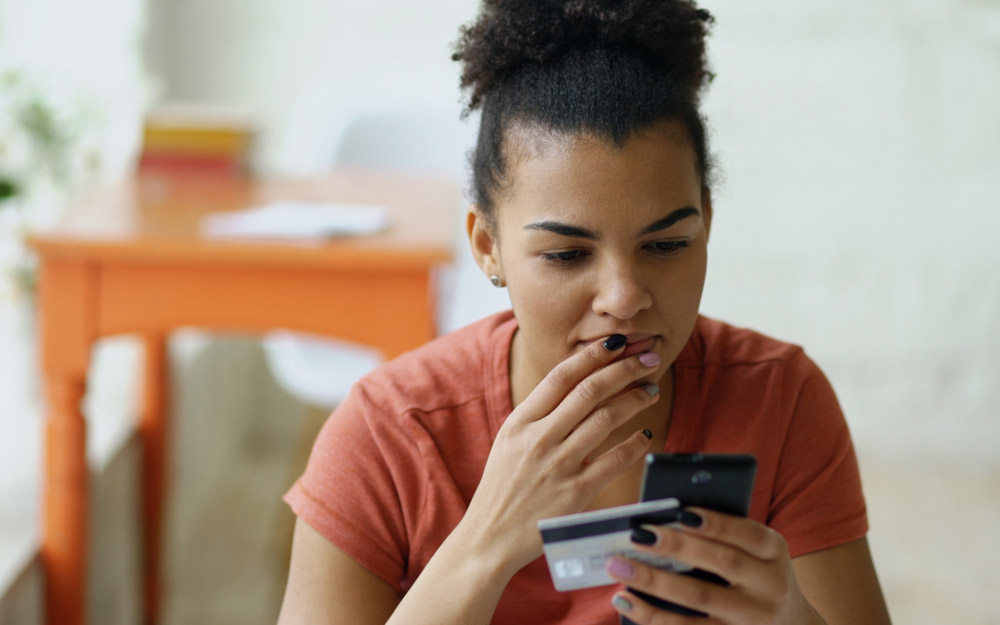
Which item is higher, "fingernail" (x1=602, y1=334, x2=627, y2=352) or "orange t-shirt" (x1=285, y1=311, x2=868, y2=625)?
"fingernail" (x1=602, y1=334, x2=627, y2=352)

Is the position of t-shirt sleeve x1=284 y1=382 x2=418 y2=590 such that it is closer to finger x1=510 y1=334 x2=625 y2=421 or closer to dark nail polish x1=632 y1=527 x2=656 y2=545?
finger x1=510 y1=334 x2=625 y2=421

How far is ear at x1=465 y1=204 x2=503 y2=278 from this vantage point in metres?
1.09

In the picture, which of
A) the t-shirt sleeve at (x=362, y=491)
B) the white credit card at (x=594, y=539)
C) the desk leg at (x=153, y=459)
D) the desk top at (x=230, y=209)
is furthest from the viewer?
the desk leg at (x=153, y=459)

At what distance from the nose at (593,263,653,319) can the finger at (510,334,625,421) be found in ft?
0.09

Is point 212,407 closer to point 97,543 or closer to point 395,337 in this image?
point 97,543

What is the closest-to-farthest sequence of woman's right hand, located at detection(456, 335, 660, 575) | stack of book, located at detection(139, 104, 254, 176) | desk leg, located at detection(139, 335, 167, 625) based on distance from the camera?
woman's right hand, located at detection(456, 335, 660, 575)
stack of book, located at detection(139, 104, 254, 176)
desk leg, located at detection(139, 335, 167, 625)

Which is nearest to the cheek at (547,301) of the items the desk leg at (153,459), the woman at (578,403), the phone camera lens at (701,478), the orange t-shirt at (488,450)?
the woman at (578,403)

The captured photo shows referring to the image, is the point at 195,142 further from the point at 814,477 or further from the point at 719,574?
the point at 719,574

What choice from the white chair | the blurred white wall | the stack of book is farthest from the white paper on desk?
the blurred white wall

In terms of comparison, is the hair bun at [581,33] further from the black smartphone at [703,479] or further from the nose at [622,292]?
the black smartphone at [703,479]

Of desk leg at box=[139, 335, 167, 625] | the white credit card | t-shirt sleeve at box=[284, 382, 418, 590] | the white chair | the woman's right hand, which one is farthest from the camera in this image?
the white chair

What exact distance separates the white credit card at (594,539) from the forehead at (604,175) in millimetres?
255

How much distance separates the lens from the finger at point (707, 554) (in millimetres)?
836

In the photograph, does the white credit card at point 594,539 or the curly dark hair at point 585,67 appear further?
the curly dark hair at point 585,67
